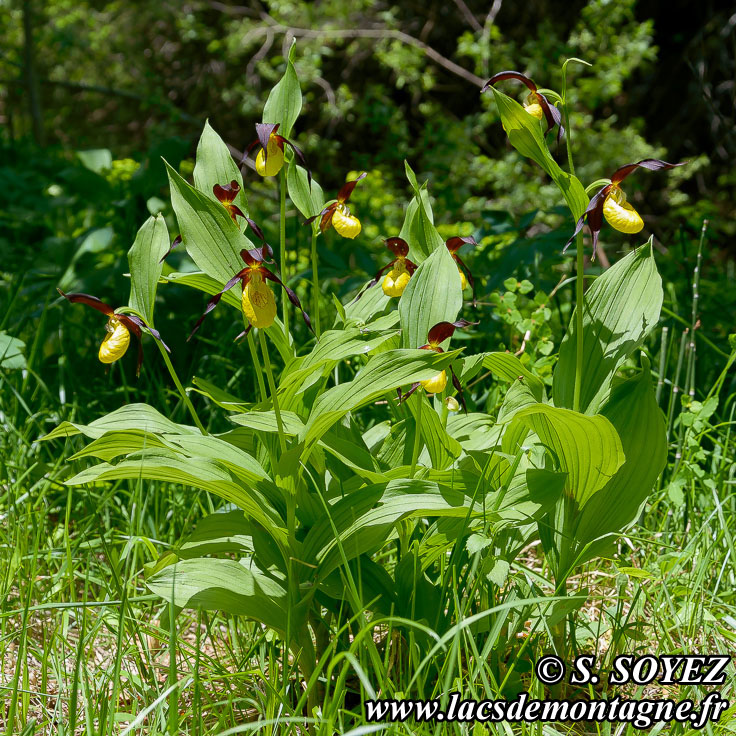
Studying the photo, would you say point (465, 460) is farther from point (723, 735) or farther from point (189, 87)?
point (189, 87)

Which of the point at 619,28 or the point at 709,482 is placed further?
the point at 619,28

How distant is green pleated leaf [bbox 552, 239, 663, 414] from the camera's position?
1269mm

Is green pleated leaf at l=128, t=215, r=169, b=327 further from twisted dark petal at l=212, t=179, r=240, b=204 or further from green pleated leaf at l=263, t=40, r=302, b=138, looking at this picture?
green pleated leaf at l=263, t=40, r=302, b=138

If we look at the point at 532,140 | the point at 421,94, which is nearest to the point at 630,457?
the point at 532,140

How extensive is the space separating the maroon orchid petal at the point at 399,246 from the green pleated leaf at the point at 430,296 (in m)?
0.09

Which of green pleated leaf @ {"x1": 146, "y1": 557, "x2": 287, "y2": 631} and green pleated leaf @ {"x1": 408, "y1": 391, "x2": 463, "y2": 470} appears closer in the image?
green pleated leaf @ {"x1": 146, "y1": 557, "x2": 287, "y2": 631}

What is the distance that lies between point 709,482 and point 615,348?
47 centimetres

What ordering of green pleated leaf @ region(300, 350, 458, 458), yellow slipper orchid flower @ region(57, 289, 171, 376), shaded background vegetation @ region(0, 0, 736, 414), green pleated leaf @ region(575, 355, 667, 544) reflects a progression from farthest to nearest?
shaded background vegetation @ region(0, 0, 736, 414)
green pleated leaf @ region(575, 355, 667, 544)
yellow slipper orchid flower @ region(57, 289, 171, 376)
green pleated leaf @ region(300, 350, 458, 458)

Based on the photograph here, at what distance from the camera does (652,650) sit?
1.39 meters

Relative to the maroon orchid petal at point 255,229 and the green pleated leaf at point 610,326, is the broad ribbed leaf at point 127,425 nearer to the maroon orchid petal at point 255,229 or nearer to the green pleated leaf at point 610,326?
the maroon orchid petal at point 255,229

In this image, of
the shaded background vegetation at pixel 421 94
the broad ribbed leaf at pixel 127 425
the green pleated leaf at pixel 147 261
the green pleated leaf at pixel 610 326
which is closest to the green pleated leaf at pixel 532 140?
the green pleated leaf at pixel 610 326

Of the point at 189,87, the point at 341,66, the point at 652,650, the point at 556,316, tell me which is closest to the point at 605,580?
the point at 652,650

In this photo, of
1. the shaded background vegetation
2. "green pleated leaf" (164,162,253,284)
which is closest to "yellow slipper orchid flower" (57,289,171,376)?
"green pleated leaf" (164,162,253,284)

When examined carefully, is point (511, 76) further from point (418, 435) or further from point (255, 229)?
point (418, 435)
